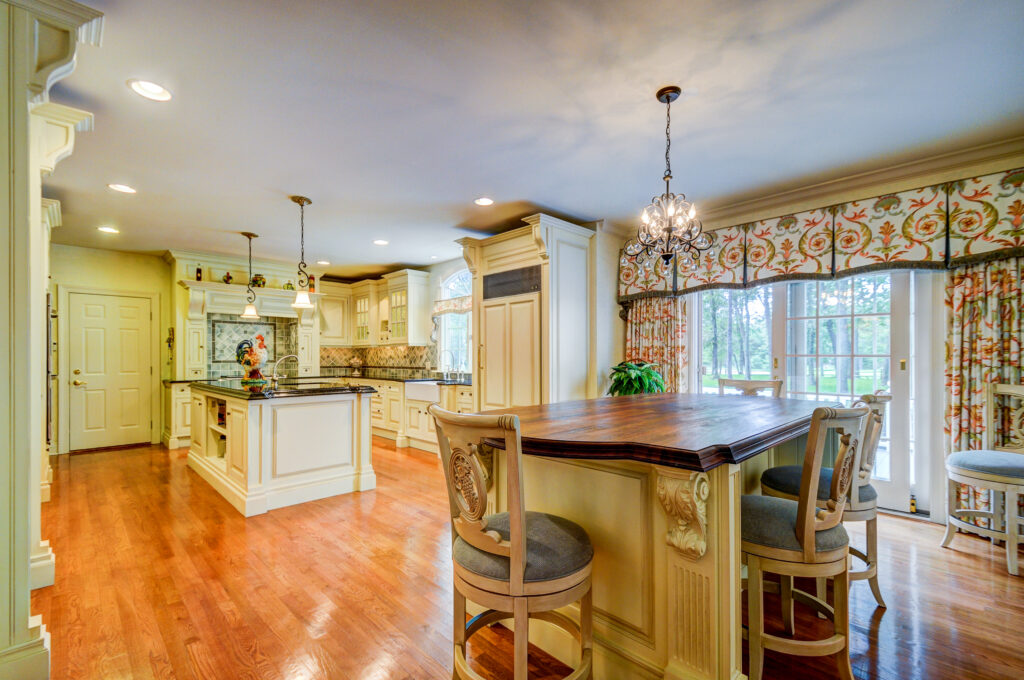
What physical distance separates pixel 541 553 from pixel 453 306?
5.00m

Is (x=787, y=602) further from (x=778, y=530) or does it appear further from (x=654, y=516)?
(x=654, y=516)

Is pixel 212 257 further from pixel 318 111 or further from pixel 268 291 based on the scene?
pixel 318 111

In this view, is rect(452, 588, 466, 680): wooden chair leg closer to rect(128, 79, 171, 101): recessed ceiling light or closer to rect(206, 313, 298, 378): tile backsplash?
rect(128, 79, 171, 101): recessed ceiling light

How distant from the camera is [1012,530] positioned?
2.50m

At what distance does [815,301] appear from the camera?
3.74 meters

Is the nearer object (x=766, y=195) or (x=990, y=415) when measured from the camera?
(x=990, y=415)

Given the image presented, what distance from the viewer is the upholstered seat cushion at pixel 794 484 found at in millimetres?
2012

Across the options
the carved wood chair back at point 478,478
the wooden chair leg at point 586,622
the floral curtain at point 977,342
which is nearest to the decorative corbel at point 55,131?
the carved wood chair back at point 478,478

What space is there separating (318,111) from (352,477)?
9.57 feet

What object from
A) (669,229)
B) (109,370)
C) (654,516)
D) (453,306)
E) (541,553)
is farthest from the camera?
(453,306)

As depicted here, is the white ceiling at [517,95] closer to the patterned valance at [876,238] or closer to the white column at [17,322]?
the white column at [17,322]

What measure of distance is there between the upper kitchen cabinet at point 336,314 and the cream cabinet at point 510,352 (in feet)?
12.2

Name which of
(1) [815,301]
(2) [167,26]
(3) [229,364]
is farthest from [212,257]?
(1) [815,301]

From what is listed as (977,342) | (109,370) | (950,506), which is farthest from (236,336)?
(977,342)
